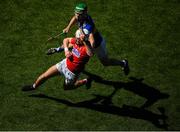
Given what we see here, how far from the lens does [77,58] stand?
10.2 m

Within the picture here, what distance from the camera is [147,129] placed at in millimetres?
10234

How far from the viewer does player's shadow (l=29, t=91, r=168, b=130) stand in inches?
414

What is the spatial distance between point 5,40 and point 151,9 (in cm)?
483

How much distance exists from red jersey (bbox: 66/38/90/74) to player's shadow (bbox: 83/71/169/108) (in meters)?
1.46

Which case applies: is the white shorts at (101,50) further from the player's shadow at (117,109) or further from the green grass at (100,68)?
the player's shadow at (117,109)

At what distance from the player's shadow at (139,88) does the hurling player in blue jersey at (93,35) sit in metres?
0.36

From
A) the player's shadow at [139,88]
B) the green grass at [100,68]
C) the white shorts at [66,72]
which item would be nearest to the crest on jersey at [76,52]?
the white shorts at [66,72]

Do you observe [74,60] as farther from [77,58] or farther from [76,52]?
[76,52]

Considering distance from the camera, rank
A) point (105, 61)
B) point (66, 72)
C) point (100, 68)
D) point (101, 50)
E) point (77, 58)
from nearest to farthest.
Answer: point (77, 58) < point (66, 72) < point (101, 50) < point (105, 61) < point (100, 68)

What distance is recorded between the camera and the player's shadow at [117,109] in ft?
34.5

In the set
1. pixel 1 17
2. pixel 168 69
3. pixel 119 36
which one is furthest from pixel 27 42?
pixel 168 69

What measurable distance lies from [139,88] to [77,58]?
218 centimetres

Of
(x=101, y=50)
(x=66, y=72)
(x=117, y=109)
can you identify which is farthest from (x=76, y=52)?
(x=117, y=109)

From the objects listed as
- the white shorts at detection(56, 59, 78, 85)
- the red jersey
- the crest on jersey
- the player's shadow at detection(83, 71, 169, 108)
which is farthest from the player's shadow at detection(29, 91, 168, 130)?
the crest on jersey
